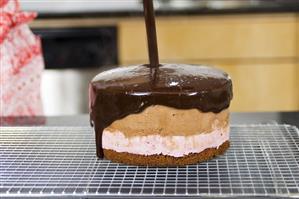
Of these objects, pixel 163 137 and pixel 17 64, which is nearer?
pixel 163 137

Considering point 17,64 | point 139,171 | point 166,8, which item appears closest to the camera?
point 139,171

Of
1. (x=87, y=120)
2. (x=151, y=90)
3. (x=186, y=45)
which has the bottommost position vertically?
(x=186, y=45)

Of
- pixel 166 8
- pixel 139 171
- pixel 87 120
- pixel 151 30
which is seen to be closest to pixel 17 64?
pixel 87 120

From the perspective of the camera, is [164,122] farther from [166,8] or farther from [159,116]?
[166,8]

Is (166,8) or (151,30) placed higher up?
(151,30)

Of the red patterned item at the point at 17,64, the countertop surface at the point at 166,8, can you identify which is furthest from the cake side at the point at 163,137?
the countertop surface at the point at 166,8

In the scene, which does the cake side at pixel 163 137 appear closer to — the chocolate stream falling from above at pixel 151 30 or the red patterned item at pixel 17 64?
the chocolate stream falling from above at pixel 151 30

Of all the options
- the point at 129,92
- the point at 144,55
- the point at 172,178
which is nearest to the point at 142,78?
the point at 129,92
